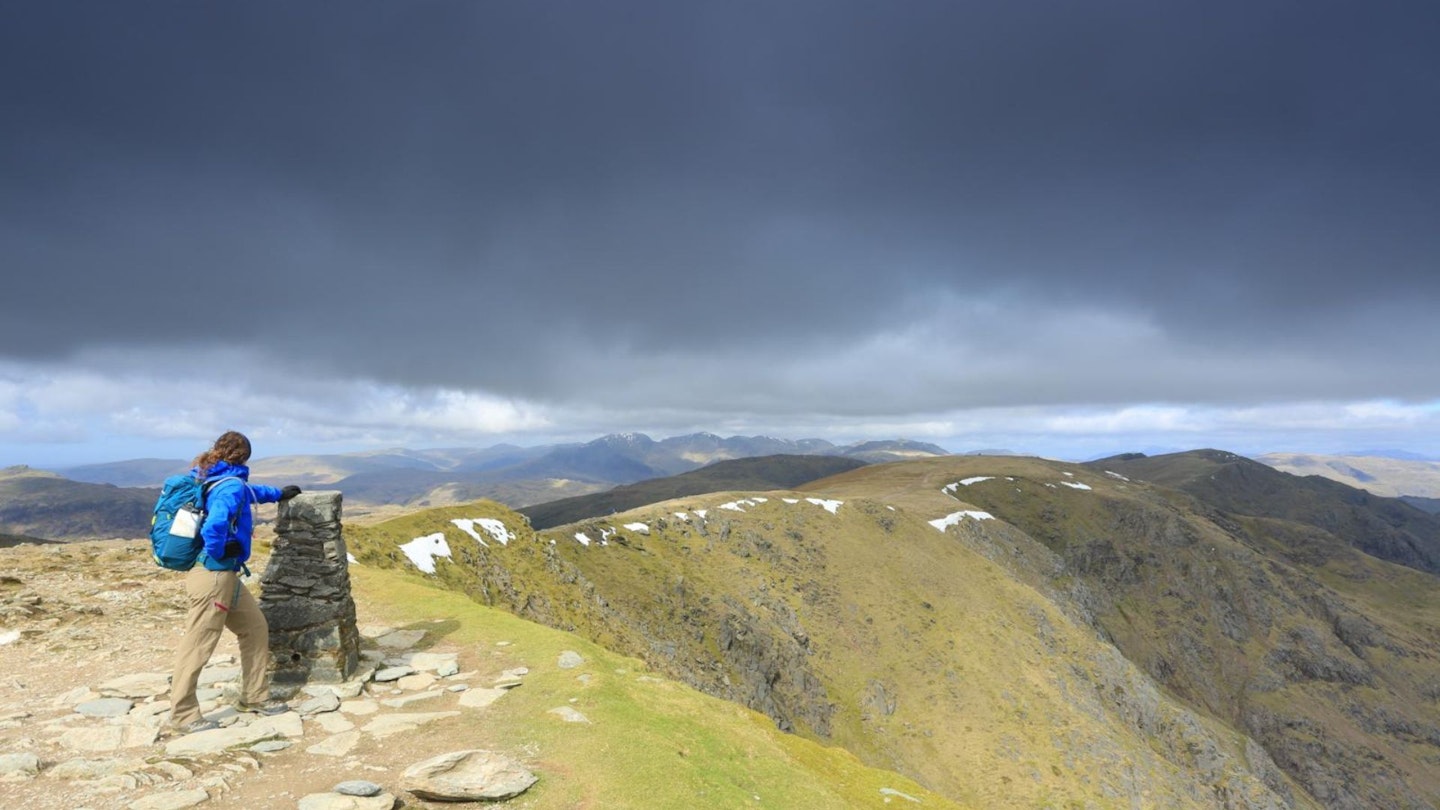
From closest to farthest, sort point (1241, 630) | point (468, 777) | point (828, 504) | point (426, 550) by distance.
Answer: point (468, 777), point (426, 550), point (828, 504), point (1241, 630)

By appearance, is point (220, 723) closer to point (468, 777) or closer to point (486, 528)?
point (468, 777)

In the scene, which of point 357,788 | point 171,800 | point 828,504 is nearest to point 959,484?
point 828,504

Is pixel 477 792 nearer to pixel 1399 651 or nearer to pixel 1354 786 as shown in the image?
pixel 1354 786

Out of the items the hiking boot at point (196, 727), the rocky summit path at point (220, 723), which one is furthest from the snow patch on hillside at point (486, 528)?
the hiking boot at point (196, 727)

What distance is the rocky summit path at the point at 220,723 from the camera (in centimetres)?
997

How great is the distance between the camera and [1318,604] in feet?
538

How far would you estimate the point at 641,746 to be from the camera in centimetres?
1316

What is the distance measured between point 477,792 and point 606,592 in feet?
164

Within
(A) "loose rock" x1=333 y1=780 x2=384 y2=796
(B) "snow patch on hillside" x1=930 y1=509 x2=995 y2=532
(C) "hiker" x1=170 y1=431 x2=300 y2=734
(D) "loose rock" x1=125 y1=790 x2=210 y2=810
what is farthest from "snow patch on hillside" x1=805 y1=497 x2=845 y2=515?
(D) "loose rock" x1=125 y1=790 x2=210 y2=810

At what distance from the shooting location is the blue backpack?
12.1 meters

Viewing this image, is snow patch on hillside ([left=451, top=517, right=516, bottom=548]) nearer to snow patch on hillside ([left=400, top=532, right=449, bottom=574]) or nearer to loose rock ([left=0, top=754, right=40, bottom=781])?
snow patch on hillside ([left=400, top=532, right=449, bottom=574])

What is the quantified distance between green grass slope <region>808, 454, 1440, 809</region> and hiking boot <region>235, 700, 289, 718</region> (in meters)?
128

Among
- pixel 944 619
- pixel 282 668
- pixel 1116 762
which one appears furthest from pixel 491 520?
pixel 1116 762

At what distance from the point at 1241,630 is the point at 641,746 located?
195086mm
